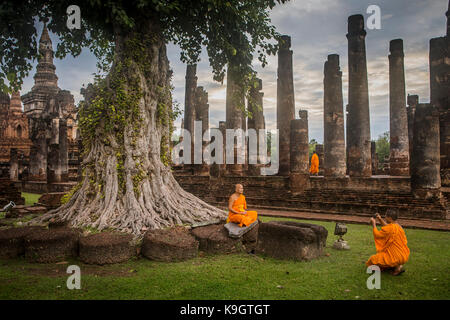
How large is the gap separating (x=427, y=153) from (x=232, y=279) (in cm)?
749

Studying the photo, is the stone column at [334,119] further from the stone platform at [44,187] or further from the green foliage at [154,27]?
the stone platform at [44,187]

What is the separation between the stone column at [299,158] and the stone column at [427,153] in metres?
3.63

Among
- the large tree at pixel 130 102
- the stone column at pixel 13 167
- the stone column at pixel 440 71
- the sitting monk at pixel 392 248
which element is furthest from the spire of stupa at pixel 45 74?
the sitting monk at pixel 392 248

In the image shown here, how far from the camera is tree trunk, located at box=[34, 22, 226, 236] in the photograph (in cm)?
627

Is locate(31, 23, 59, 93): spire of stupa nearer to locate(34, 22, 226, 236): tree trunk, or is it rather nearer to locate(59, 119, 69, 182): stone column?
locate(59, 119, 69, 182): stone column

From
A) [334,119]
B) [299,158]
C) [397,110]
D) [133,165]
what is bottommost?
[133,165]

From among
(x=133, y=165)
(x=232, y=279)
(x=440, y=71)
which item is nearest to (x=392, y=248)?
(x=232, y=279)

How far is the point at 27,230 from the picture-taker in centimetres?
531

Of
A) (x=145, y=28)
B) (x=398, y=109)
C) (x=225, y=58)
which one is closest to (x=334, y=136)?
(x=398, y=109)

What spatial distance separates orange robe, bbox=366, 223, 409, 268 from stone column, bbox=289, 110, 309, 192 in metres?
7.40

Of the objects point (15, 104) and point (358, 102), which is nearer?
point (358, 102)

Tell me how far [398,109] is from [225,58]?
10642 mm

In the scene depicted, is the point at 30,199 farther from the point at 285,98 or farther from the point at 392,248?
the point at 392,248

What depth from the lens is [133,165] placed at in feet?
21.8
